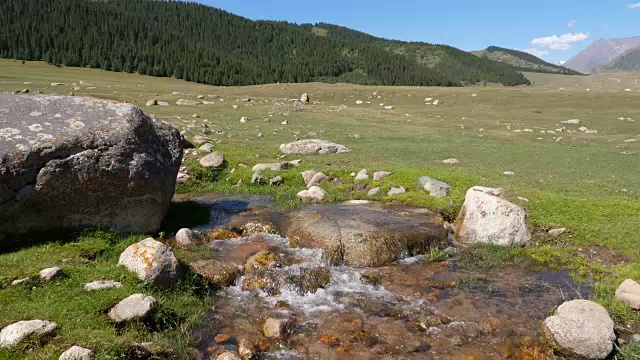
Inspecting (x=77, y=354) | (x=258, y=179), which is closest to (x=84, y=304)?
(x=77, y=354)

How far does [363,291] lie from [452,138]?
25034mm

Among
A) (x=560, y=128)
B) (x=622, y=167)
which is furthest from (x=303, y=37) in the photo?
(x=622, y=167)

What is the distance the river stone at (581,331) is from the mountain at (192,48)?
119891 mm

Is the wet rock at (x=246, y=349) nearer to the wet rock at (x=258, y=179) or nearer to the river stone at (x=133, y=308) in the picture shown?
the river stone at (x=133, y=308)

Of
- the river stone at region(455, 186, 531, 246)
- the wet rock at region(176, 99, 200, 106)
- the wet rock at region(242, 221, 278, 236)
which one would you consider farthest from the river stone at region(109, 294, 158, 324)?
the wet rock at region(176, 99, 200, 106)

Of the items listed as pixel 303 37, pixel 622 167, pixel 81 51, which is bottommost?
pixel 622 167

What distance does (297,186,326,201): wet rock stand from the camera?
17672mm

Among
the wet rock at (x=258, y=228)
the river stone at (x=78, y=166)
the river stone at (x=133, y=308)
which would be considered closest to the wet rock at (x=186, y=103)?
the river stone at (x=78, y=166)

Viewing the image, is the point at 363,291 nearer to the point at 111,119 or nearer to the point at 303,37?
the point at 111,119

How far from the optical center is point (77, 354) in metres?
6.44

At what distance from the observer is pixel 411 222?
47.0 ft

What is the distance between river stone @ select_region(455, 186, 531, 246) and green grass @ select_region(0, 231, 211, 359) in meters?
8.47

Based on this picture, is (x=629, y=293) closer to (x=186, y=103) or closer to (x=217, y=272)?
(x=217, y=272)

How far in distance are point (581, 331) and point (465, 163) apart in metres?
16.7
